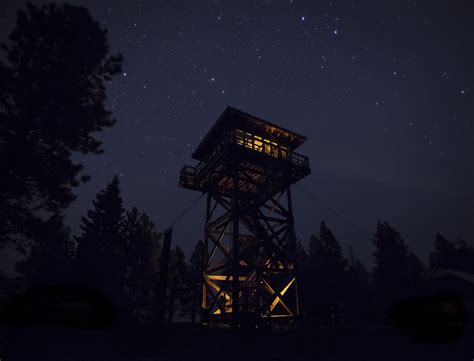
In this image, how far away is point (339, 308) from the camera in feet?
98.8

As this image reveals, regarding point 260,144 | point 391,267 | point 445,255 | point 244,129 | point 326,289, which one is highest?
point 244,129

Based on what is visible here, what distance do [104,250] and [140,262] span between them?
681cm

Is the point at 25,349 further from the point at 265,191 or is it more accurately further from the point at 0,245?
the point at 265,191

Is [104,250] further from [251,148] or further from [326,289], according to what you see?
[326,289]

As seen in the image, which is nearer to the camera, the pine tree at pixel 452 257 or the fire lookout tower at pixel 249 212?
the fire lookout tower at pixel 249 212

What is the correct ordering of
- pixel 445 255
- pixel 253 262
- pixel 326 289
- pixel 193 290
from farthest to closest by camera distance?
pixel 445 255 → pixel 193 290 → pixel 326 289 → pixel 253 262

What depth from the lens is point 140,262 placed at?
26.6 m

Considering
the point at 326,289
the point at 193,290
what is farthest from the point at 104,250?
the point at 326,289

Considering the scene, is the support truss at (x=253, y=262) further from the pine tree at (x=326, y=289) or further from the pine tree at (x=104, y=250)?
the pine tree at (x=326, y=289)

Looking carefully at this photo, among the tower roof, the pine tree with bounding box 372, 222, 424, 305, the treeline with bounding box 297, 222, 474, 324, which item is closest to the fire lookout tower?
the tower roof

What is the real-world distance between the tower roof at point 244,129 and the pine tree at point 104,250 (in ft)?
38.9

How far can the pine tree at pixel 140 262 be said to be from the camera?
25.1 m

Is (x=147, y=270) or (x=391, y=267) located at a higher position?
(x=391, y=267)

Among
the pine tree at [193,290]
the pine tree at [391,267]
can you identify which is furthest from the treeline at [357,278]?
the pine tree at [193,290]
